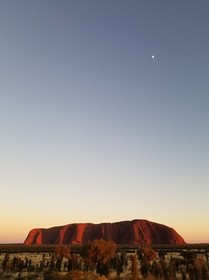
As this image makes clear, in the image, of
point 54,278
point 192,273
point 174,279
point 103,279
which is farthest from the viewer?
point 192,273

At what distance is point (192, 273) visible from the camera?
47375mm

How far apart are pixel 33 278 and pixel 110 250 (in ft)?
54.0

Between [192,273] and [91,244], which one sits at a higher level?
[91,244]

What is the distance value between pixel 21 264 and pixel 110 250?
61.6 feet

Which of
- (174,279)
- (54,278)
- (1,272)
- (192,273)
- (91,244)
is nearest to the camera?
(54,278)

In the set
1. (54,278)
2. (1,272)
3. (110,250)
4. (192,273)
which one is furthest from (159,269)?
(1,272)

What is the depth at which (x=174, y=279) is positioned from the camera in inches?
1720

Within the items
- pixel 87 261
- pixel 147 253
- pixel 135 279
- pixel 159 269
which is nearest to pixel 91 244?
pixel 87 261

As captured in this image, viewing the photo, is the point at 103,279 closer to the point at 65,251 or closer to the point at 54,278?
the point at 54,278

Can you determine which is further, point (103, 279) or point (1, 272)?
point (1, 272)

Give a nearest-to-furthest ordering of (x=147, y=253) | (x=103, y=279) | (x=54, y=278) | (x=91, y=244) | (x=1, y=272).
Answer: (x=103, y=279), (x=54, y=278), (x=1, y=272), (x=91, y=244), (x=147, y=253)

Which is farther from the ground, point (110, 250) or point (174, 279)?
point (110, 250)

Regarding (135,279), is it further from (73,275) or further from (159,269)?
(159,269)

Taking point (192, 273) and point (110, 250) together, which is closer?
point (192, 273)
